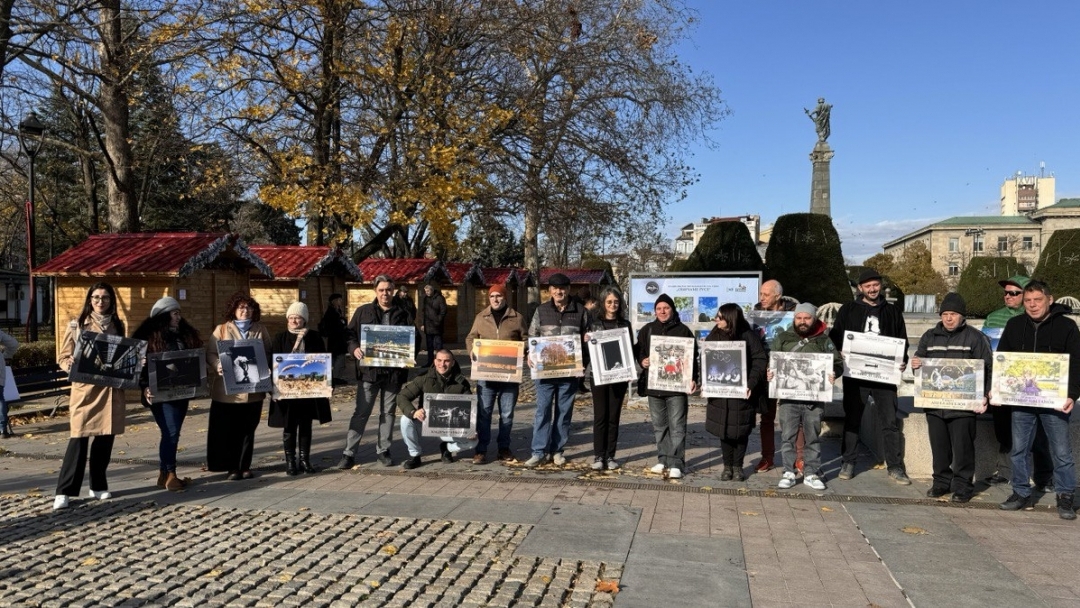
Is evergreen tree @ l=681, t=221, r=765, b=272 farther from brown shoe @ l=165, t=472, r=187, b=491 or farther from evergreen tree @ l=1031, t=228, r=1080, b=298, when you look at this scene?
brown shoe @ l=165, t=472, r=187, b=491

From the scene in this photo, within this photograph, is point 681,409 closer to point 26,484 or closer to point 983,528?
point 983,528

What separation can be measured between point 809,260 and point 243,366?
63.9 feet

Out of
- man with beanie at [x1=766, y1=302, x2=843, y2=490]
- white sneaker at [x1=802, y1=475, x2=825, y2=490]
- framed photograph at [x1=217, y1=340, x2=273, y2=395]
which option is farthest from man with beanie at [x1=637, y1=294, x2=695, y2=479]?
framed photograph at [x1=217, y1=340, x2=273, y2=395]

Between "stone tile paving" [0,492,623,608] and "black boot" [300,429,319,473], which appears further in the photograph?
"black boot" [300,429,319,473]

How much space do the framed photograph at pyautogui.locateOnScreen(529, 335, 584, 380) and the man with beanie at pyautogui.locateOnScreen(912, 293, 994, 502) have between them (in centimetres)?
316

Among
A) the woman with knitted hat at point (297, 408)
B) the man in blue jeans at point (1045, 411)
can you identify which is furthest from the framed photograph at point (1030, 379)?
the woman with knitted hat at point (297, 408)

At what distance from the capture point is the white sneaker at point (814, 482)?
706cm

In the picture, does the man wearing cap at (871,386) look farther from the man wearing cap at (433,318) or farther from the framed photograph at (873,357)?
the man wearing cap at (433,318)

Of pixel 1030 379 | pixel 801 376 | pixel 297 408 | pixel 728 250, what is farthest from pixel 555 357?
pixel 728 250

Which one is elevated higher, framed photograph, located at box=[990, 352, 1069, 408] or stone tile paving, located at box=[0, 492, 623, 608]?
framed photograph, located at box=[990, 352, 1069, 408]

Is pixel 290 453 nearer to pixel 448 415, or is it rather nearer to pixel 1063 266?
pixel 448 415

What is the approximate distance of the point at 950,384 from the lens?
678 cm

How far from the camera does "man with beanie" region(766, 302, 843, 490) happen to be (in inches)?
285

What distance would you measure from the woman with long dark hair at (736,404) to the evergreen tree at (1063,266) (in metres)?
27.9
